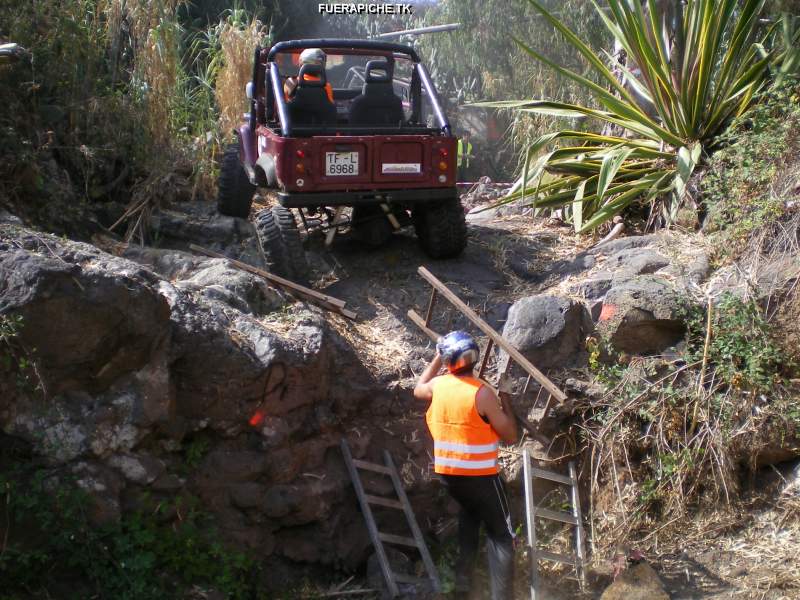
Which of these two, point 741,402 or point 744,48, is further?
point 744,48

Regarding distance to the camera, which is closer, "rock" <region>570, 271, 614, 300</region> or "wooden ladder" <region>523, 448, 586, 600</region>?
"wooden ladder" <region>523, 448, 586, 600</region>

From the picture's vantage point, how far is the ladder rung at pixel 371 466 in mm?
5863

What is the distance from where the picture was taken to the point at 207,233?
812 centimetres

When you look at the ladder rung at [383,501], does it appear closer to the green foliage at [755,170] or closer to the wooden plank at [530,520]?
the wooden plank at [530,520]

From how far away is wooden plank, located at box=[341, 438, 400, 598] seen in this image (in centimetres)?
534

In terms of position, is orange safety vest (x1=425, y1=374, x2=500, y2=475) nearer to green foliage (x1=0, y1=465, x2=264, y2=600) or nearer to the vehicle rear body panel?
green foliage (x1=0, y1=465, x2=264, y2=600)

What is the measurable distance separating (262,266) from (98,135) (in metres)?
2.17

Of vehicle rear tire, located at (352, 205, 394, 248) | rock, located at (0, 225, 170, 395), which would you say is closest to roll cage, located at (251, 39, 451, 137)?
vehicle rear tire, located at (352, 205, 394, 248)

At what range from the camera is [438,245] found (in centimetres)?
756

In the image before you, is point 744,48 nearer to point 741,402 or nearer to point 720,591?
point 741,402

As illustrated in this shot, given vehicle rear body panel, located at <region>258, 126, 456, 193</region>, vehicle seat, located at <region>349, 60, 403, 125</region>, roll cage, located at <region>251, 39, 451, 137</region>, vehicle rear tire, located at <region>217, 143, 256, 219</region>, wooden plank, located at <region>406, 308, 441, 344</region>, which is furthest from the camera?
vehicle rear tire, located at <region>217, 143, 256, 219</region>

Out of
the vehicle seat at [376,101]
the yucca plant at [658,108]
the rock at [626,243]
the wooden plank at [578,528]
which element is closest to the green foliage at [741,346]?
the wooden plank at [578,528]

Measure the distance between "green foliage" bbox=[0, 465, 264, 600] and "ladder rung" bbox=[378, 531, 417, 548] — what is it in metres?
1.22

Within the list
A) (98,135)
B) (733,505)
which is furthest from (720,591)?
(98,135)
